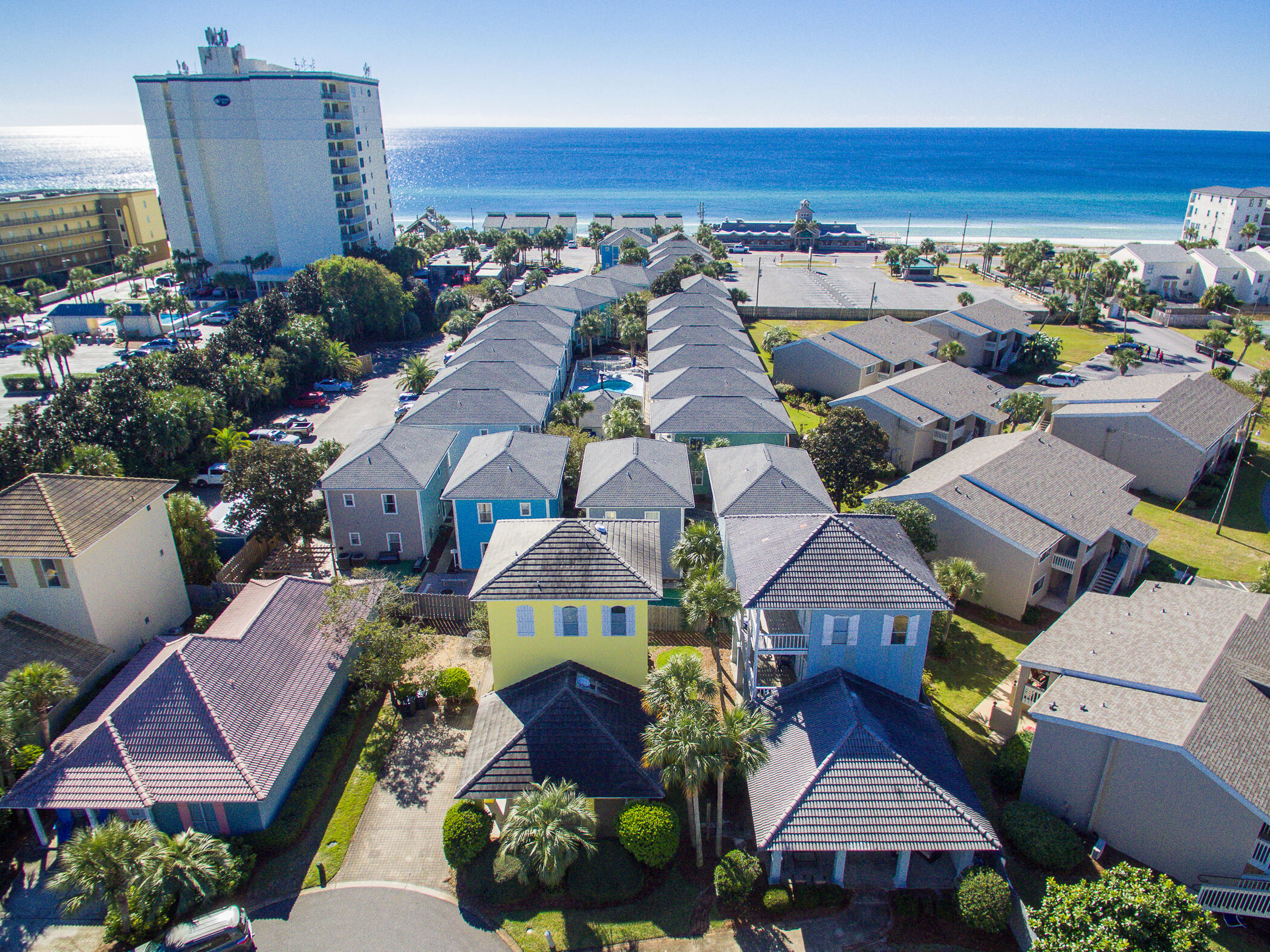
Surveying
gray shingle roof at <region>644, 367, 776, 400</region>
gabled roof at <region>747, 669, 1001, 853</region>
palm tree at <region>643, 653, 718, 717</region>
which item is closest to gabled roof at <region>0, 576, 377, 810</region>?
palm tree at <region>643, 653, 718, 717</region>

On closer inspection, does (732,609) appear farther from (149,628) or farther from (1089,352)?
(1089,352)

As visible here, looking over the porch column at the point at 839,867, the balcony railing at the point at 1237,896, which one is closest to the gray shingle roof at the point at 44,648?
the porch column at the point at 839,867

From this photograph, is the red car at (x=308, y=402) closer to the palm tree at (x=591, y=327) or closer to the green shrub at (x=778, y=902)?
the palm tree at (x=591, y=327)

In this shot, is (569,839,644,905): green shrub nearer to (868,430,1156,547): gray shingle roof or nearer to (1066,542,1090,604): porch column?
(868,430,1156,547): gray shingle roof

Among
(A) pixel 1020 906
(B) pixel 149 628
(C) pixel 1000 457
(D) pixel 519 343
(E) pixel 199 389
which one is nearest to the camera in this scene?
(A) pixel 1020 906

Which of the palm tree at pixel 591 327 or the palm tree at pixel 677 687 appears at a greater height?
the palm tree at pixel 591 327

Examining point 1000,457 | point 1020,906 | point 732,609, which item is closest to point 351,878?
point 732,609
